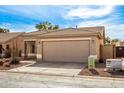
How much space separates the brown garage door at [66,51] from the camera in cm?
1797

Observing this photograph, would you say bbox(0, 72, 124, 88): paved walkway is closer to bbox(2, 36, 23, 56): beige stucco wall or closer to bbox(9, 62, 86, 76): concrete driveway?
bbox(9, 62, 86, 76): concrete driveway

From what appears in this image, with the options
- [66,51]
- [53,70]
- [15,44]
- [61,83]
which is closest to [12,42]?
[15,44]

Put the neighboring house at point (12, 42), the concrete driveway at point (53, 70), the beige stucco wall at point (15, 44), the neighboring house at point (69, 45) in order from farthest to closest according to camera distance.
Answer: the beige stucco wall at point (15, 44), the neighboring house at point (12, 42), the neighboring house at point (69, 45), the concrete driveway at point (53, 70)

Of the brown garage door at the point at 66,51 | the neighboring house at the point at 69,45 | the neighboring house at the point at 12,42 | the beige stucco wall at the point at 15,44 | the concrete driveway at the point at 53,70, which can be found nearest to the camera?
A: the concrete driveway at the point at 53,70

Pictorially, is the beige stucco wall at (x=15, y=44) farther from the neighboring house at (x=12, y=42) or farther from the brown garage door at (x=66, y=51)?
the brown garage door at (x=66, y=51)

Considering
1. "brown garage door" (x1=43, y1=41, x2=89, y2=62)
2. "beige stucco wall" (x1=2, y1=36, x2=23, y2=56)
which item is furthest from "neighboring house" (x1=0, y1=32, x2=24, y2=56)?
"brown garage door" (x1=43, y1=41, x2=89, y2=62)

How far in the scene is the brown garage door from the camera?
18.0 meters

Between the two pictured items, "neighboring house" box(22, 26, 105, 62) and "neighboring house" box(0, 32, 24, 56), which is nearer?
"neighboring house" box(22, 26, 105, 62)

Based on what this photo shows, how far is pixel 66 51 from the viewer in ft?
61.4


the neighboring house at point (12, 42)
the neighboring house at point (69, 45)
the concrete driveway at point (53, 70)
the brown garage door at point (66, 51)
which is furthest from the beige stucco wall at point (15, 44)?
the concrete driveway at point (53, 70)

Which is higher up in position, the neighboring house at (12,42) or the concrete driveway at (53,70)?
the neighboring house at (12,42)

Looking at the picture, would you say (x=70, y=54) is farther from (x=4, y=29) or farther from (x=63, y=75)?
(x=4, y=29)
